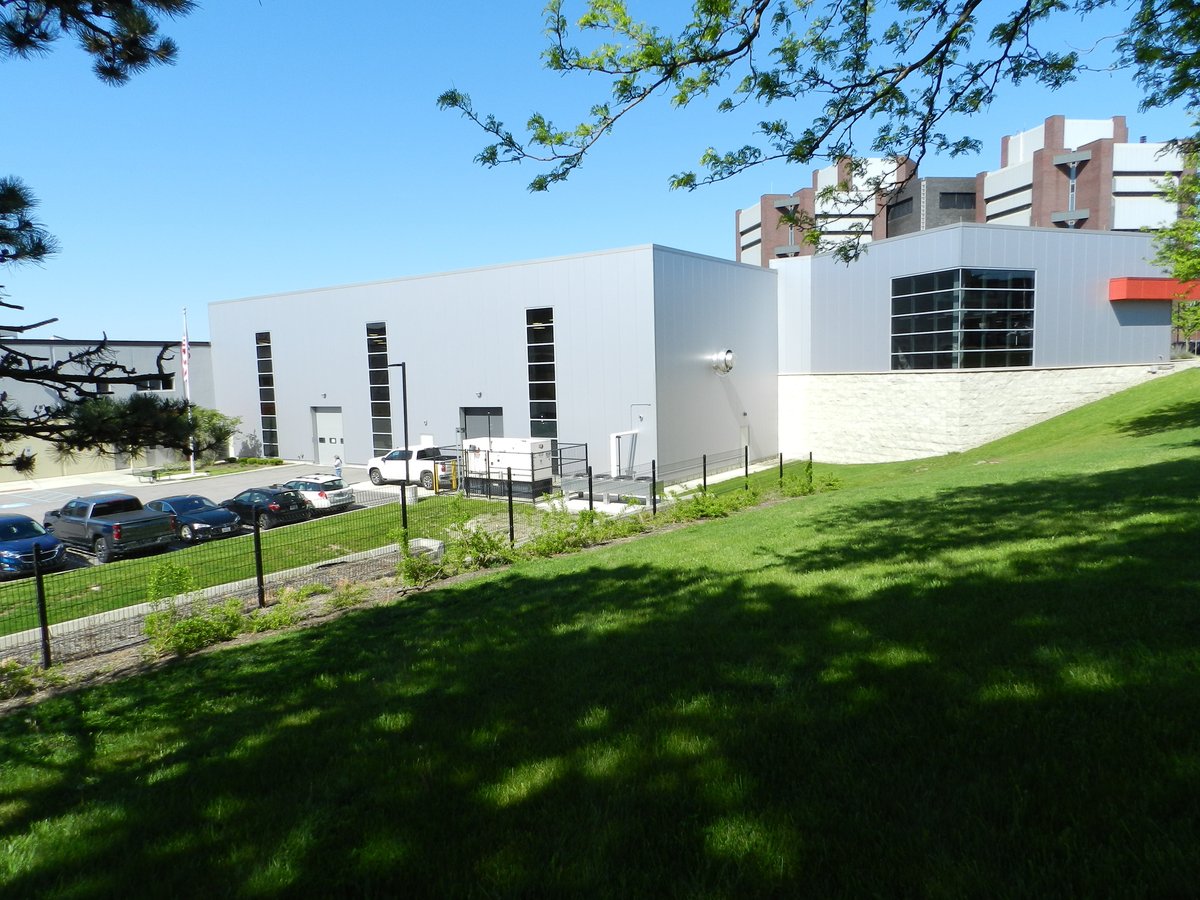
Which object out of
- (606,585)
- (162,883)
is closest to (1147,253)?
(606,585)

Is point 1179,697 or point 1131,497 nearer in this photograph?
point 1179,697

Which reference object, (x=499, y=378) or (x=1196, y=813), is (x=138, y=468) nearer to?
(x=499, y=378)

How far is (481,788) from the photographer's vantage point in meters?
3.79

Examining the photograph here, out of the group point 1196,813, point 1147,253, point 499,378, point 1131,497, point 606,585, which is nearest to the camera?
point 1196,813

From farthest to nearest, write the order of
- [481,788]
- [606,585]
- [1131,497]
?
[1131,497], [606,585], [481,788]

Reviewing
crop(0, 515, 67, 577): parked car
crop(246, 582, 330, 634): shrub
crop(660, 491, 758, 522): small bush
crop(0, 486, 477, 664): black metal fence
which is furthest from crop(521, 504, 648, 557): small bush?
crop(0, 515, 67, 577): parked car

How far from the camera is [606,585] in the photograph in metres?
8.95

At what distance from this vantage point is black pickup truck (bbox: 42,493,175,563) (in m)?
20.9

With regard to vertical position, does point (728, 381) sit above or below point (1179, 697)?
above

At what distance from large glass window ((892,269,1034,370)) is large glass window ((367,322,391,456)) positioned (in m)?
25.6

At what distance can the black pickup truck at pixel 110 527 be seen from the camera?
68.5ft

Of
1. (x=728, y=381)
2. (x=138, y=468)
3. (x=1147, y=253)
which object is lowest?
(x=138, y=468)

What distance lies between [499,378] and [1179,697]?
32.6m

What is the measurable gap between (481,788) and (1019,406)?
3292 cm
